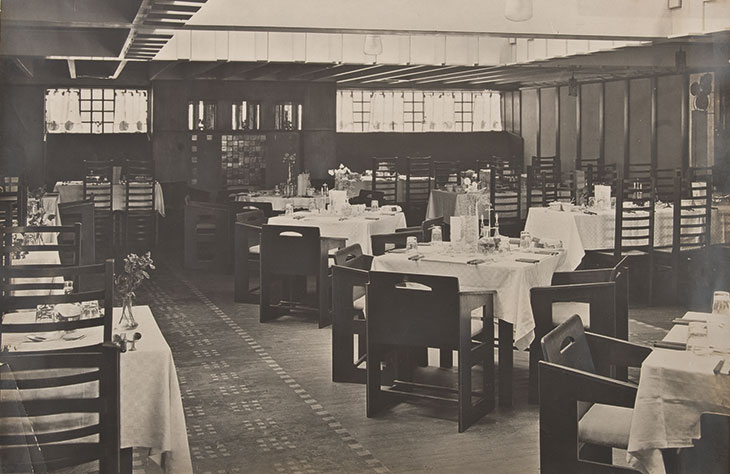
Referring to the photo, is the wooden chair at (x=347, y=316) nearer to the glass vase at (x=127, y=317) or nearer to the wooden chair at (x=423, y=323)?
the wooden chair at (x=423, y=323)

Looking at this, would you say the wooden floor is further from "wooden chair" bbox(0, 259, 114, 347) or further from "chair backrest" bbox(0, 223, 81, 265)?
"chair backrest" bbox(0, 223, 81, 265)

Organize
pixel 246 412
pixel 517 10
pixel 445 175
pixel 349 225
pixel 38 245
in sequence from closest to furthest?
pixel 246 412 → pixel 38 245 → pixel 517 10 → pixel 349 225 → pixel 445 175

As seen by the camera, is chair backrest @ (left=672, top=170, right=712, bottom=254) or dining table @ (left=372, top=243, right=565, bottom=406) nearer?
dining table @ (left=372, top=243, right=565, bottom=406)

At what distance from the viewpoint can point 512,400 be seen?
5.35m

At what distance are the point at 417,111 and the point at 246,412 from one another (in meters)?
14.6

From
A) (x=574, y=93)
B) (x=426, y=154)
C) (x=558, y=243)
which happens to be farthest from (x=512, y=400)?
(x=426, y=154)

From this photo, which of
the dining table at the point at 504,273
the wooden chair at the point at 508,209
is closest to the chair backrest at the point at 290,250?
the dining table at the point at 504,273

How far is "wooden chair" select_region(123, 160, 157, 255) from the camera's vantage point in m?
12.5

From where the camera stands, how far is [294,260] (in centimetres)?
760

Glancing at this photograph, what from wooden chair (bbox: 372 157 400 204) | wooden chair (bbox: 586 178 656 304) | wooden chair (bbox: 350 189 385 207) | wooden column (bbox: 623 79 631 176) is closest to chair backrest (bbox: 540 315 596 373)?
wooden chair (bbox: 586 178 656 304)

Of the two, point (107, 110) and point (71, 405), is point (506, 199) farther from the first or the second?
point (71, 405)

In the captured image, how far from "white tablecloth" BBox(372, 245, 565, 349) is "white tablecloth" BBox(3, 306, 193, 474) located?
242 cm

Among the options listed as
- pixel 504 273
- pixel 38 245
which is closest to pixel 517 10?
pixel 504 273

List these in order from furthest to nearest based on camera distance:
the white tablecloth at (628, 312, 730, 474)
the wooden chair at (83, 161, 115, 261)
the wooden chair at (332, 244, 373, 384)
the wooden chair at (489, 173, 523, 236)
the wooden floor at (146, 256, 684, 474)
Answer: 1. the wooden chair at (83, 161, 115, 261)
2. the wooden chair at (489, 173, 523, 236)
3. the wooden chair at (332, 244, 373, 384)
4. the wooden floor at (146, 256, 684, 474)
5. the white tablecloth at (628, 312, 730, 474)
